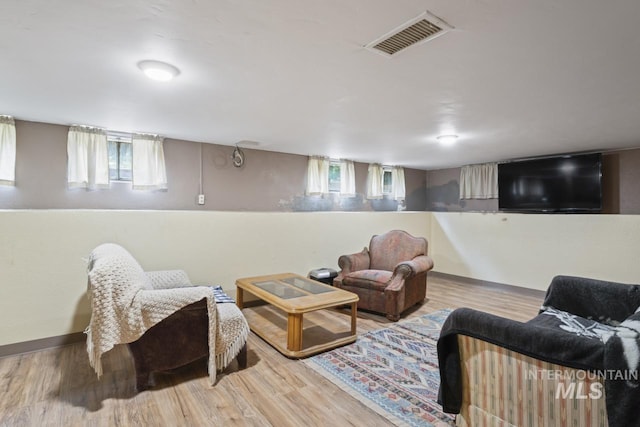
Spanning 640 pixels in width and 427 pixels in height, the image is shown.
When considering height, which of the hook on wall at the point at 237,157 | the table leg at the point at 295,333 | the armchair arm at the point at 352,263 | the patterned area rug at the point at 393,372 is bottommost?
the patterned area rug at the point at 393,372

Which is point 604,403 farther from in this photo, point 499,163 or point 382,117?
point 499,163

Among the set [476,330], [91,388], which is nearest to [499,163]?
[476,330]

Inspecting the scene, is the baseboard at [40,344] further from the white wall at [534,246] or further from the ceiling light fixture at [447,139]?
the white wall at [534,246]

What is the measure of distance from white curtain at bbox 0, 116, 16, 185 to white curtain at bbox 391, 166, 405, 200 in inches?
208

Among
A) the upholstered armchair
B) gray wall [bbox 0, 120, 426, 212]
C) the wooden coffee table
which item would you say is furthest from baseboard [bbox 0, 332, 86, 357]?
the upholstered armchair

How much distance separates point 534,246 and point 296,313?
13.4 feet

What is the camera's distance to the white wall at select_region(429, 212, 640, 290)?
415 cm

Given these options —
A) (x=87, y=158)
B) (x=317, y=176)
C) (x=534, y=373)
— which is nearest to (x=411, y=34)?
(x=534, y=373)

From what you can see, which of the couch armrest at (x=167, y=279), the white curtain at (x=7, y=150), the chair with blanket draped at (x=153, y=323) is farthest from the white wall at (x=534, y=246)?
the white curtain at (x=7, y=150)

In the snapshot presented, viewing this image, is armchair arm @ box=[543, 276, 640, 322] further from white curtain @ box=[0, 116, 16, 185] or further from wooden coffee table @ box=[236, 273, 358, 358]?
white curtain @ box=[0, 116, 16, 185]

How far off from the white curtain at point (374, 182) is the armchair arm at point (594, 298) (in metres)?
3.38

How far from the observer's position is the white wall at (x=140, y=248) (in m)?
2.79

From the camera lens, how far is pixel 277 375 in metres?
2.51

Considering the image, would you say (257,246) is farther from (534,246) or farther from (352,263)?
(534,246)
